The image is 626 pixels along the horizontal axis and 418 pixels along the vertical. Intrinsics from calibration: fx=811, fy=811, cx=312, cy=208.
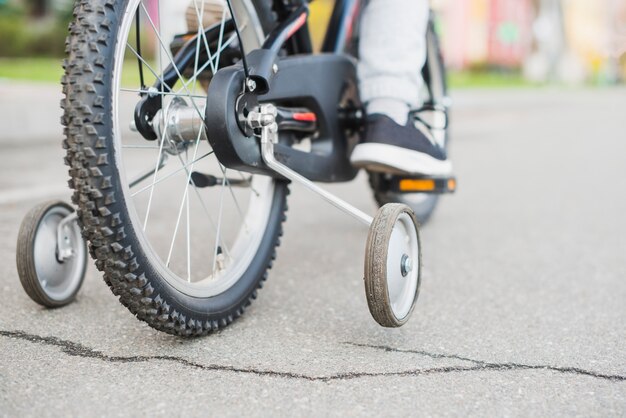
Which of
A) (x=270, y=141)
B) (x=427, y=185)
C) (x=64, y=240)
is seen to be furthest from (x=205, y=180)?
(x=427, y=185)

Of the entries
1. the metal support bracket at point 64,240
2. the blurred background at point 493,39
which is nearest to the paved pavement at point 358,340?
the metal support bracket at point 64,240

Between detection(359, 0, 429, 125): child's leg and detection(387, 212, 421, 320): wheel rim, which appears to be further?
detection(359, 0, 429, 125): child's leg

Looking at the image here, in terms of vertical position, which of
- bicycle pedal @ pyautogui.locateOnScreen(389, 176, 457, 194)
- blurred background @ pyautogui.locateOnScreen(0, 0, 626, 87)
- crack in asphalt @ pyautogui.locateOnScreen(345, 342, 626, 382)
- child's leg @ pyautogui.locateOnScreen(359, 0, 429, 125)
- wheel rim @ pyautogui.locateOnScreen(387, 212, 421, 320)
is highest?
blurred background @ pyautogui.locateOnScreen(0, 0, 626, 87)

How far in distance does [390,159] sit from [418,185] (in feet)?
1.01

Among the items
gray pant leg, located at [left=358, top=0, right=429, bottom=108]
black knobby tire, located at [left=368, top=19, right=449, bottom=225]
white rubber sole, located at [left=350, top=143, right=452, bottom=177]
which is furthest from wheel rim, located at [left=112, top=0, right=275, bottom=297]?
black knobby tire, located at [left=368, top=19, right=449, bottom=225]

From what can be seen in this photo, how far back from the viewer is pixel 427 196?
10.4 feet

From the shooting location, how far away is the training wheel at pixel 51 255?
185 centimetres

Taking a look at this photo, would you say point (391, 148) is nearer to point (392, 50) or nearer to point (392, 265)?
point (392, 50)

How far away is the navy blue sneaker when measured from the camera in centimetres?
220

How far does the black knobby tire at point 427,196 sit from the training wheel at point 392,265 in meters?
0.88

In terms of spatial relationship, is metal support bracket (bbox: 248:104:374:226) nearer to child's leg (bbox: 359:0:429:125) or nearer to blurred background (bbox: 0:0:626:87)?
child's leg (bbox: 359:0:429:125)

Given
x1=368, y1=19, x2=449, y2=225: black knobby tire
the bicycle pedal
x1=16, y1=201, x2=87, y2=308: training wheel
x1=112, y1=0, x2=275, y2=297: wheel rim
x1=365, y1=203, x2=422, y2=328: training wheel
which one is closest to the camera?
x1=112, y1=0, x2=275, y2=297: wheel rim

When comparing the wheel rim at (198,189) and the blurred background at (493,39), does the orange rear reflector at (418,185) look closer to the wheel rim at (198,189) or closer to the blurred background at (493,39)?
the wheel rim at (198,189)

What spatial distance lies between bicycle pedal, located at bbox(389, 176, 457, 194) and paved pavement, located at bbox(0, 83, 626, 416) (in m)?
0.25
